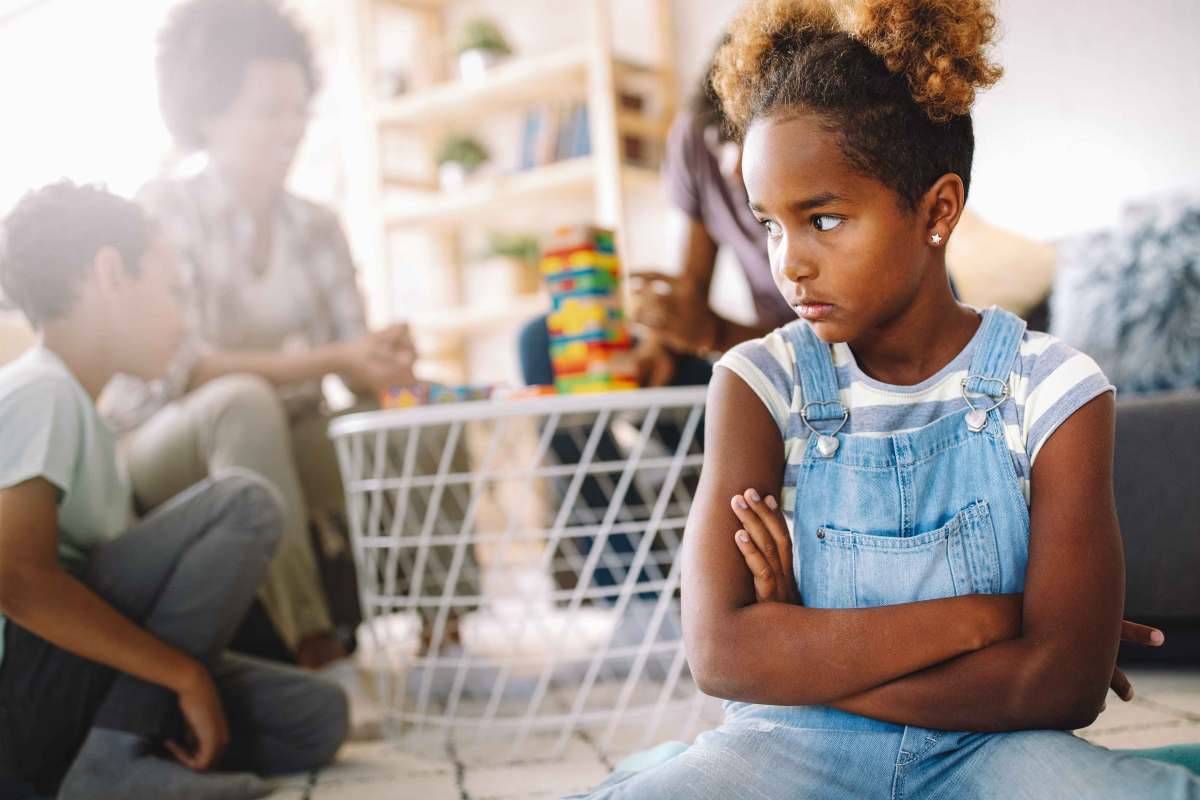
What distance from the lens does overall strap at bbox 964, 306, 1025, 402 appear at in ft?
2.63

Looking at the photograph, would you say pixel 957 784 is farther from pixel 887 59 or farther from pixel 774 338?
pixel 887 59

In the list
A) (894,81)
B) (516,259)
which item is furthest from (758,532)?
(516,259)

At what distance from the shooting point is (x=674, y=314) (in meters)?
1.67

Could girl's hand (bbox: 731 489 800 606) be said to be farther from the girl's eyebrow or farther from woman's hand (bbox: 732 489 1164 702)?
the girl's eyebrow

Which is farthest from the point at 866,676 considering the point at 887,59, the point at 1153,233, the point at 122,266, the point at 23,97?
the point at 23,97

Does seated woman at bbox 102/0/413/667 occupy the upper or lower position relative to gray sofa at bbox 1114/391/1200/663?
upper

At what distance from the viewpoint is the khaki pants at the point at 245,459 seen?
5.47ft

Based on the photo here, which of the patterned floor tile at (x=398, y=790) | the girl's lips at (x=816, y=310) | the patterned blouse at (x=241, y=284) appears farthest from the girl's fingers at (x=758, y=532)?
the patterned blouse at (x=241, y=284)

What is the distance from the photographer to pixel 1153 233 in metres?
1.91

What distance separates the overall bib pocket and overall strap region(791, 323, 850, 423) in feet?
0.33

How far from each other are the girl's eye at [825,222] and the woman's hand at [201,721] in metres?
0.85

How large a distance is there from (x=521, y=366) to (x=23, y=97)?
101 cm

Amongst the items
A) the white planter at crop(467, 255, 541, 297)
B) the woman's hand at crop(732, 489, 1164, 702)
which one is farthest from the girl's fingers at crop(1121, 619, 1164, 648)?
the white planter at crop(467, 255, 541, 297)

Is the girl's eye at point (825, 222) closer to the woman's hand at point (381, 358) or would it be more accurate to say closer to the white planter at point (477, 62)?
the woman's hand at point (381, 358)
